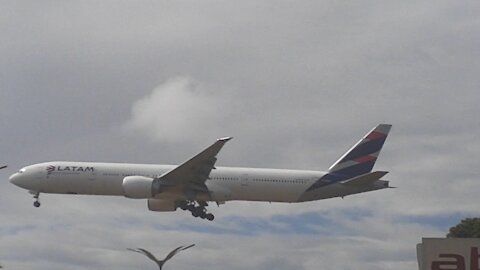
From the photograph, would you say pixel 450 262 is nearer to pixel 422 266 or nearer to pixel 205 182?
pixel 422 266

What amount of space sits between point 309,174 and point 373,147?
8542 millimetres

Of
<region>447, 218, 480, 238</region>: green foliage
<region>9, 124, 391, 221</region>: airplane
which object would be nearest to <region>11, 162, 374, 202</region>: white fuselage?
<region>9, 124, 391, 221</region>: airplane

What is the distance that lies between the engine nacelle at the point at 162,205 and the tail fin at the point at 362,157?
13092 mm

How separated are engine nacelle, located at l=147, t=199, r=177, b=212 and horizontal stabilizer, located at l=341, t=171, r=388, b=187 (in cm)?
1410

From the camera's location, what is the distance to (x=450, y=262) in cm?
2338

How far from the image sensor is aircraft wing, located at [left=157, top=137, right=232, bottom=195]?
67.6 meters

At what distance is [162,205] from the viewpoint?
236ft

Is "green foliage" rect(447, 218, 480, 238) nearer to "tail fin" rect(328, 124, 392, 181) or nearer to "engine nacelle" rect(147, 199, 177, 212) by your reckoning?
"tail fin" rect(328, 124, 392, 181)

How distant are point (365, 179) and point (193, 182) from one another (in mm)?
13424

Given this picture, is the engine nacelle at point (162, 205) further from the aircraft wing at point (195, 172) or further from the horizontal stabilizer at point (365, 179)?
the horizontal stabilizer at point (365, 179)

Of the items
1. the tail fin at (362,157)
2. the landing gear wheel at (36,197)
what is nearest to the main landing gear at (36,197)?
the landing gear wheel at (36,197)

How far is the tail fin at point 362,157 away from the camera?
237ft

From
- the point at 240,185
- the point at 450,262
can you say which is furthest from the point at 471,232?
the point at 450,262

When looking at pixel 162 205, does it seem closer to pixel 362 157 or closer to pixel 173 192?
pixel 173 192
